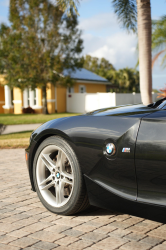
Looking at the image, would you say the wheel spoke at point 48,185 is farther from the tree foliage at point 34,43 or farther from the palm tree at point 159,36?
the tree foliage at point 34,43

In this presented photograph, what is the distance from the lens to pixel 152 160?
2436 millimetres

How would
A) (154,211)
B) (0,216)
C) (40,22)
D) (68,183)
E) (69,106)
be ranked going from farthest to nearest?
(69,106) → (40,22) → (0,216) → (68,183) → (154,211)

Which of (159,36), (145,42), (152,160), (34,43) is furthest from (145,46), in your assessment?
(34,43)

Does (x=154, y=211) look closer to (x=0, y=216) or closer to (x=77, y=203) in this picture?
(x=77, y=203)

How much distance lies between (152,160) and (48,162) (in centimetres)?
125

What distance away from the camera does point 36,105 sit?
27.9 metres

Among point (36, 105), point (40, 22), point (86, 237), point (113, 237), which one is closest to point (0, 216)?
point (86, 237)

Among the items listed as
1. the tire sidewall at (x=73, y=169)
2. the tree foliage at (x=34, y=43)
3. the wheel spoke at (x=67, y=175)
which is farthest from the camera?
the tree foliage at (x=34, y=43)

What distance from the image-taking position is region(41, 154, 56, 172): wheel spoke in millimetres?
3273

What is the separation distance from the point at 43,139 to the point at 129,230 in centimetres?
128

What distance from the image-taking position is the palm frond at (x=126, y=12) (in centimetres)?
1020

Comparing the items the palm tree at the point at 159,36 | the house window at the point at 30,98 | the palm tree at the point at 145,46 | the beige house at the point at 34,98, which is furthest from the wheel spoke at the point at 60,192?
the house window at the point at 30,98

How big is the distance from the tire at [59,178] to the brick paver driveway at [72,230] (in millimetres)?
155

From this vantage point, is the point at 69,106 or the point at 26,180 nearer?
the point at 26,180
